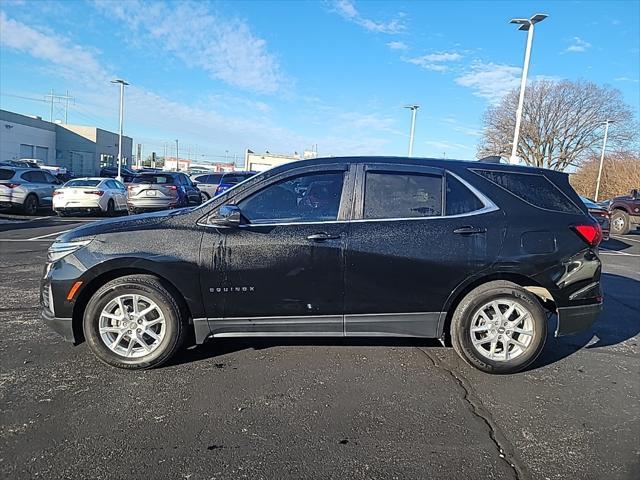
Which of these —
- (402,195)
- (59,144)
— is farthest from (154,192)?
(59,144)

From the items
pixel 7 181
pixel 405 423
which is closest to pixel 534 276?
pixel 405 423

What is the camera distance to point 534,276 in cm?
389

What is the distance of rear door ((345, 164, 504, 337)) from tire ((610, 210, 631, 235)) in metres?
17.7

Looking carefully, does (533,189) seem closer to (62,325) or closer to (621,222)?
(62,325)

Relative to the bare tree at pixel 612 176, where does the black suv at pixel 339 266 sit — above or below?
below

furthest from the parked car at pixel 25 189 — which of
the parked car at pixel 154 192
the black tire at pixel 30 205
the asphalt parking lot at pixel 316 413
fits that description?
the asphalt parking lot at pixel 316 413

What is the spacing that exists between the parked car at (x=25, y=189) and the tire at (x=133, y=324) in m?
14.9

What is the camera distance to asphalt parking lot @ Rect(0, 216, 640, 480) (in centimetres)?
264

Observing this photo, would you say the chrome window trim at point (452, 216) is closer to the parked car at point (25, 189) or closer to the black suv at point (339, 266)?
the black suv at point (339, 266)

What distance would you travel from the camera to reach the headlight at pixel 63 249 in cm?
379

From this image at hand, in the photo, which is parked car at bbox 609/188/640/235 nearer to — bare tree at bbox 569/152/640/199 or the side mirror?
bare tree at bbox 569/152/640/199

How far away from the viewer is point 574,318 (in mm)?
3986

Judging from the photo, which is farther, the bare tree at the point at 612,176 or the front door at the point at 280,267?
the bare tree at the point at 612,176

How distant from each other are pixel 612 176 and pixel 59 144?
209 feet
